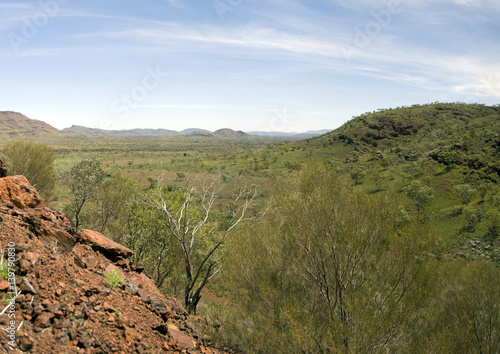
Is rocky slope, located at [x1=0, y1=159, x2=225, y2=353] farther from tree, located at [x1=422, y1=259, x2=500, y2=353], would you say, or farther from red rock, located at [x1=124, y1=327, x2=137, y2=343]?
tree, located at [x1=422, y1=259, x2=500, y2=353]

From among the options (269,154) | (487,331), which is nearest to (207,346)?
(487,331)

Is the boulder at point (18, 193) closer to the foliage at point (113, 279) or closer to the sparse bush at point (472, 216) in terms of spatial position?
the foliage at point (113, 279)

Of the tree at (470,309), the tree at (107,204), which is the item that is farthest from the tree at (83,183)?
the tree at (470,309)

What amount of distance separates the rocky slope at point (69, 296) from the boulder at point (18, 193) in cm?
2

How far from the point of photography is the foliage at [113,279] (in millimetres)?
7301

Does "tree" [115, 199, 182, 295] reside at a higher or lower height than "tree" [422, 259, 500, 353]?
higher

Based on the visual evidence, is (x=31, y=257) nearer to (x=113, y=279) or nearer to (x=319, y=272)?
(x=113, y=279)

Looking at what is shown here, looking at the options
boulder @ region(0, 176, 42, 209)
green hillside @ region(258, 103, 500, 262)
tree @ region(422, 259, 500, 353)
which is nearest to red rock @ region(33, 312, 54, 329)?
boulder @ region(0, 176, 42, 209)

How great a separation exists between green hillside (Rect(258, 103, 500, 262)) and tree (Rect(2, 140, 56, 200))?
29.5m

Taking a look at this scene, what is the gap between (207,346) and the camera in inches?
326

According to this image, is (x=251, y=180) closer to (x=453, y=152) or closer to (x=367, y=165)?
(x=367, y=165)

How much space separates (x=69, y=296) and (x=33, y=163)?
25572mm

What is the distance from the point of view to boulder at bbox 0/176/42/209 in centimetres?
765

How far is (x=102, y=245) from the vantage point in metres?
8.68
